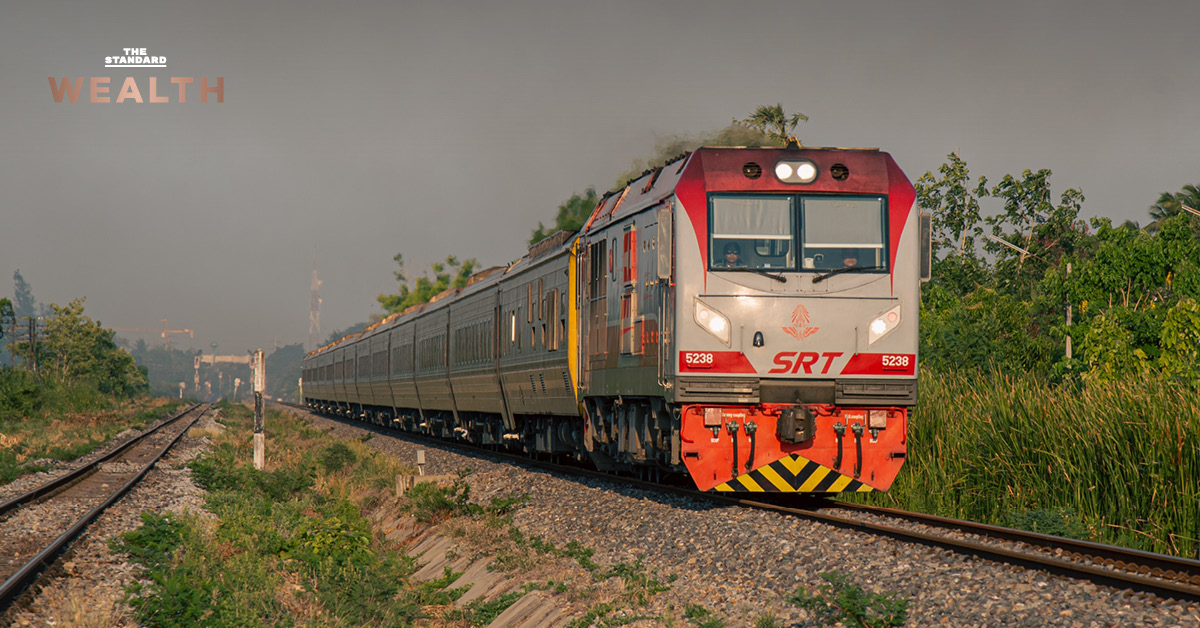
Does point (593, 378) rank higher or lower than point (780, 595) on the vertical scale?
higher

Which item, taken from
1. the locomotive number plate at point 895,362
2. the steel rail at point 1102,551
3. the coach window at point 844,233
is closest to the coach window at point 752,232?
the coach window at point 844,233

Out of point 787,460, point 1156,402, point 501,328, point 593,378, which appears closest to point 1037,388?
point 1156,402

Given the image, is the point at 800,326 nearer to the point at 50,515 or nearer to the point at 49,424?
the point at 50,515

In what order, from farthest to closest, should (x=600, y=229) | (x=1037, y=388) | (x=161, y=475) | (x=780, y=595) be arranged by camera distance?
(x=161, y=475)
(x=600, y=229)
(x=1037, y=388)
(x=780, y=595)

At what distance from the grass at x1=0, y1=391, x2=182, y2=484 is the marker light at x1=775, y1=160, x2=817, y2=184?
1416 centimetres

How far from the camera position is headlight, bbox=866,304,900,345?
11.2m

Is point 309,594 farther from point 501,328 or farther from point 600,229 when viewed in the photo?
point 501,328

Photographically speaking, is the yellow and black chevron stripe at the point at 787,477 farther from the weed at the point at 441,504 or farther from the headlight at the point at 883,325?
the weed at the point at 441,504

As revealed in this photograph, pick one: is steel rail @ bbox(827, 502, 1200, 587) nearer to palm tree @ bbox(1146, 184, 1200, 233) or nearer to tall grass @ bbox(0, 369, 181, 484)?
tall grass @ bbox(0, 369, 181, 484)

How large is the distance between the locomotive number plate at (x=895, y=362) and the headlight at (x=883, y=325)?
22cm

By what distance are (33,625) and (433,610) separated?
3768mm

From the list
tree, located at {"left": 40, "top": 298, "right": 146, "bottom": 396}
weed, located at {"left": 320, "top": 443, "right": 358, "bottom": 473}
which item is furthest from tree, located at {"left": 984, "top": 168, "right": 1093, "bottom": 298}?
tree, located at {"left": 40, "top": 298, "right": 146, "bottom": 396}

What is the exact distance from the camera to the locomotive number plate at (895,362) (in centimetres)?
1120

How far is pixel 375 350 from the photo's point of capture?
128 ft
